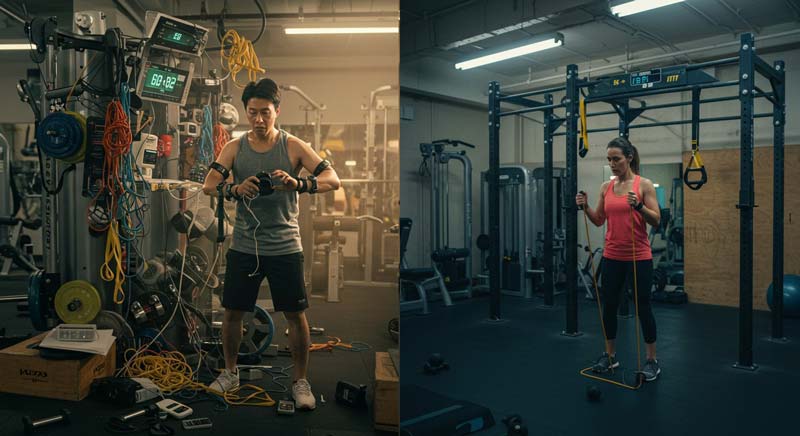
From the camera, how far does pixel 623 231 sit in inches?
133

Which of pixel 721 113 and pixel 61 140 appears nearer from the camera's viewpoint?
pixel 61 140

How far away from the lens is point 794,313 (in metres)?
5.57

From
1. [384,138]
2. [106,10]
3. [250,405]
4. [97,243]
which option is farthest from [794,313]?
[106,10]

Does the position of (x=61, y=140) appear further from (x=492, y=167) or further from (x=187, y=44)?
(x=492, y=167)

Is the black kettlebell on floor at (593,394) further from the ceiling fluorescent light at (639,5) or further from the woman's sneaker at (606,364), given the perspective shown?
the ceiling fluorescent light at (639,5)

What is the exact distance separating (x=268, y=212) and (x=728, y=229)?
5.58 metres

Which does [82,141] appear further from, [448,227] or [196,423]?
[448,227]

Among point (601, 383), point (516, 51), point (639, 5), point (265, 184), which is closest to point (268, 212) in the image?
point (265, 184)

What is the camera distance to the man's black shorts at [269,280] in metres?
2.78

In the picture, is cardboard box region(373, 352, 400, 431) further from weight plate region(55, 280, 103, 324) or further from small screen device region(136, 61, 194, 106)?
small screen device region(136, 61, 194, 106)

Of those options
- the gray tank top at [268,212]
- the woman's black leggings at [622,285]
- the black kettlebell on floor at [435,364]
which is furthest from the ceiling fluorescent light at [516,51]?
the gray tank top at [268,212]

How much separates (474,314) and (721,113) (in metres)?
3.86

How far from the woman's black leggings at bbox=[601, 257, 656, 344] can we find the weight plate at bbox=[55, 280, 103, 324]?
10.1ft

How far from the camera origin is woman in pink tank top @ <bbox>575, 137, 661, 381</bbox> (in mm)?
3332
